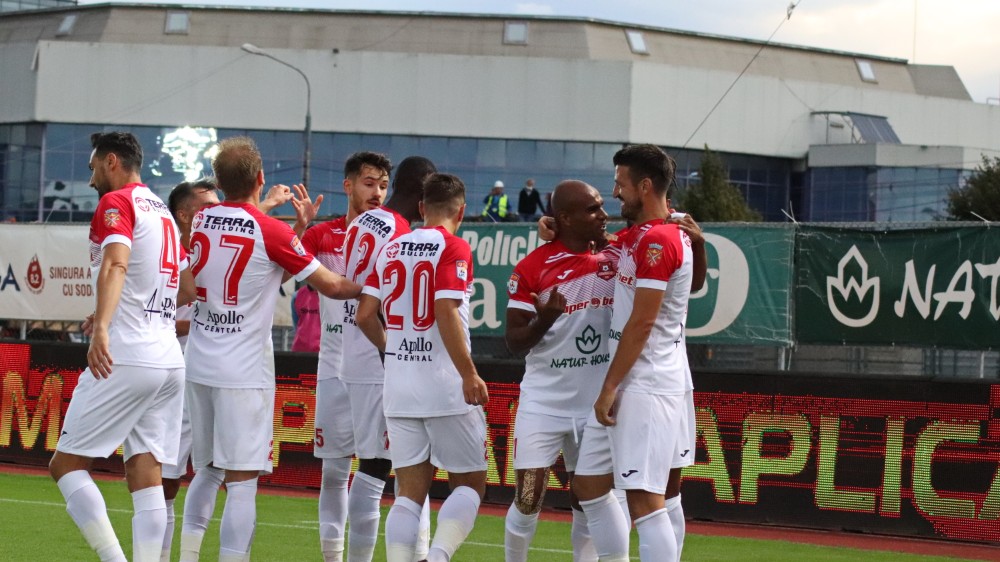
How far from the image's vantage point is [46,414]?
15305mm

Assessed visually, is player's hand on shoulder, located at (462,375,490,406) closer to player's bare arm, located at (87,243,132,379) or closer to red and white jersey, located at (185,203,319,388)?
red and white jersey, located at (185,203,319,388)

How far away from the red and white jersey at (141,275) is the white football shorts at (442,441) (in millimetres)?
1186

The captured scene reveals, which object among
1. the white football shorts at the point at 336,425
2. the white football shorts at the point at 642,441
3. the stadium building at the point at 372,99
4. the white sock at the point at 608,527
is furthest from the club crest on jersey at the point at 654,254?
the stadium building at the point at 372,99

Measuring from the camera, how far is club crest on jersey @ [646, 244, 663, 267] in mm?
6203

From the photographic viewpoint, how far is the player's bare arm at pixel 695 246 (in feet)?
21.5

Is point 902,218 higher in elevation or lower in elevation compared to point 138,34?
lower

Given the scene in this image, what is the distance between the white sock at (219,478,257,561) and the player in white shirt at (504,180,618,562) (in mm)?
1398

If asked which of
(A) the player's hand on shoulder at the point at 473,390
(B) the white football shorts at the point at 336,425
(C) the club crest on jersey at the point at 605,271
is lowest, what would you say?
(B) the white football shorts at the point at 336,425

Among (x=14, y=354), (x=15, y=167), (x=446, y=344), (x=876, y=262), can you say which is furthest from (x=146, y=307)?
(x=15, y=167)

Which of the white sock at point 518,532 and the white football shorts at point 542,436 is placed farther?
the white sock at point 518,532

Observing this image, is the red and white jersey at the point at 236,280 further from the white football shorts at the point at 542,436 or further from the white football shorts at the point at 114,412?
the white football shorts at the point at 542,436

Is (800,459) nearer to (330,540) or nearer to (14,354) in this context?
(330,540)

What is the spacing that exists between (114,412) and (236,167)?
1369 mm

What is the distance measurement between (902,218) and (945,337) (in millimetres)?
54795
